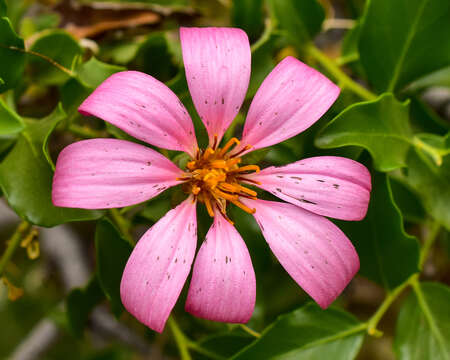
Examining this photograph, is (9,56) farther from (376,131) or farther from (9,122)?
(376,131)

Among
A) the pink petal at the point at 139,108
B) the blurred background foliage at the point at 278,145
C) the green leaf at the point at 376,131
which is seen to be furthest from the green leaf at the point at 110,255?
the green leaf at the point at 376,131

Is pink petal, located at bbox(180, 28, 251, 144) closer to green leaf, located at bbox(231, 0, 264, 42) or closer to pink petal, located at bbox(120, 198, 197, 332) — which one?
pink petal, located at bbox(120, 198, 197, 332)

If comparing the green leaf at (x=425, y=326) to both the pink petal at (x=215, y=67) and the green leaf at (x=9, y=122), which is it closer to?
the pink petal at (x=215, y=67)

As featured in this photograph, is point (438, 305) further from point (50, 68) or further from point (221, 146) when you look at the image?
point (50, 68)

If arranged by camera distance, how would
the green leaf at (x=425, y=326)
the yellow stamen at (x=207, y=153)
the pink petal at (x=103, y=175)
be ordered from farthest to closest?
the green leaf at (x=425, y=326) → the yellow stamen at (x=207, y=153) → the pink petal at (x=103, y=175)

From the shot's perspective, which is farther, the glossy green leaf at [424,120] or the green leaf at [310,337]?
the glossy green leaf at [424,120]

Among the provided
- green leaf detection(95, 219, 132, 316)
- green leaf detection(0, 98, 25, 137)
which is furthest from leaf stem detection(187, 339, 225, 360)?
green leaf detection(0, 98, 25, 137)

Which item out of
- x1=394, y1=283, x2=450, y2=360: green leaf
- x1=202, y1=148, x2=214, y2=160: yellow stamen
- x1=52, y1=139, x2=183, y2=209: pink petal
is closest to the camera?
x1=52, y1=139, x2=183, y2=209: pink petal
